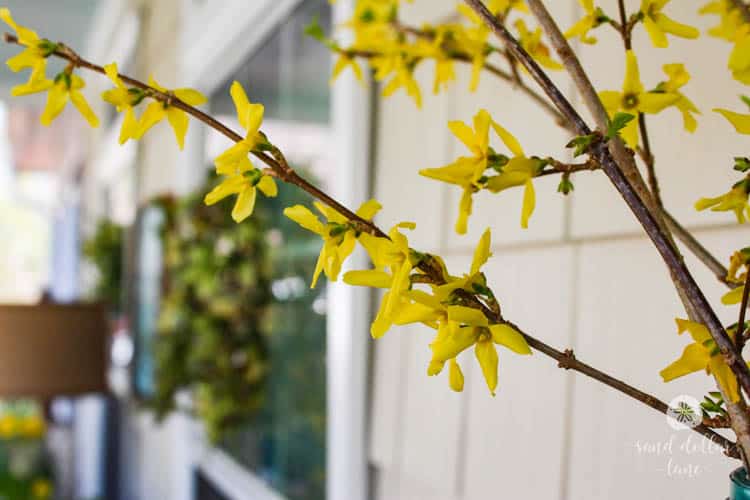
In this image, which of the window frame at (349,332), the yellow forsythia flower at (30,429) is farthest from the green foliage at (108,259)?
the window frame at (349,332)

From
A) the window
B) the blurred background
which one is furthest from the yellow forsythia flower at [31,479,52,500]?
the window

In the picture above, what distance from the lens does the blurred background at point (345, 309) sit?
22.5 inches

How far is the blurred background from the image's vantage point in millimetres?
571

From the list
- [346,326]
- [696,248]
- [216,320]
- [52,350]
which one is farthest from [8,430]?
[696,248]

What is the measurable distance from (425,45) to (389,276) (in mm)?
299

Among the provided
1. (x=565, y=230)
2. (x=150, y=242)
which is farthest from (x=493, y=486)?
(x=150, y=242)

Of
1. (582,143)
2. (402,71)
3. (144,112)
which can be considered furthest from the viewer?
(402,71)

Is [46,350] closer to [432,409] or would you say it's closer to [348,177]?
[348,177]

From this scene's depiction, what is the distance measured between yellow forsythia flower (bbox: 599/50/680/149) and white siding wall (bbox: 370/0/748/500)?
5.9 inches

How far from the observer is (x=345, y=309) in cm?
108

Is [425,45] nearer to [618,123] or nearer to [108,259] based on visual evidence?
[618,123]

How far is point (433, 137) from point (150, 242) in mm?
1782

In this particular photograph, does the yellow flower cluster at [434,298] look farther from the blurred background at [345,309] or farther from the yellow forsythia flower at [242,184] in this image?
the blurred background at [345,309]

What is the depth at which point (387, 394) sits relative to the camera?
0.99m
